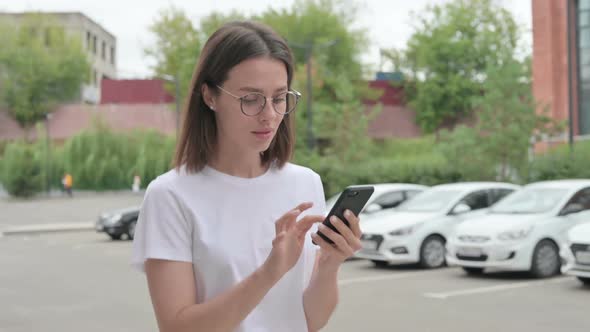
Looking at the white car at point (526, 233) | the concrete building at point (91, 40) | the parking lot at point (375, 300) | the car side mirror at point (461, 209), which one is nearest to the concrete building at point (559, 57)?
the car side mirror at point (461, 209)

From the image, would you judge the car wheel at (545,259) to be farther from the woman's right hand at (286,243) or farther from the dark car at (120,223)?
the dark car at (120,223)

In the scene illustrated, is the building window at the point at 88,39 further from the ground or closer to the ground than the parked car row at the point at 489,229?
further from the ground

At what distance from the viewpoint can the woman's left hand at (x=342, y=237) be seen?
2092mm

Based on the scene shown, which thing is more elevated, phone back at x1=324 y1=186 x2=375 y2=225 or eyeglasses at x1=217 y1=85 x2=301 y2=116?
eyeglasses at x1=217 y1=85 x2=301 y2=116

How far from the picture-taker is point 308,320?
2.33m

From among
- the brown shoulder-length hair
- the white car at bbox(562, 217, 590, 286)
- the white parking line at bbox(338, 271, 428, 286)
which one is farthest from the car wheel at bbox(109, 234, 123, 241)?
the brown shoulder-length hair

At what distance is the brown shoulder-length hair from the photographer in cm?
219

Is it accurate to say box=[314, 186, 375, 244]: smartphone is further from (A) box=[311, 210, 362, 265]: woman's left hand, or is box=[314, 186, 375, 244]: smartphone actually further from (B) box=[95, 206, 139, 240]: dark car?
(B) box=[95, 206, 139, 240]: dark car

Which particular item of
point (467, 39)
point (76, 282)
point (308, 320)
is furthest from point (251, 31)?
point (467, 39)

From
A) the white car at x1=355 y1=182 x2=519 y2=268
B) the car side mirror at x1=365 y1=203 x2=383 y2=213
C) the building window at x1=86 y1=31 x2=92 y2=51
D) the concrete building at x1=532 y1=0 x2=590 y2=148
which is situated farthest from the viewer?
the building window at x1=86 y1=31 x2=92 y2=51

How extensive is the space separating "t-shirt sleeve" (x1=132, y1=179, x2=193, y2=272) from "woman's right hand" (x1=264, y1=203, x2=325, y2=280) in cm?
26

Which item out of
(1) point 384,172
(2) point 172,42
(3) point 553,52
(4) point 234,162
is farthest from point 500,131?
(2) point 172,42

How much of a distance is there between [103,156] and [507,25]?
3249cm

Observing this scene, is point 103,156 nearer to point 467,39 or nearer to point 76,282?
point 467,39
